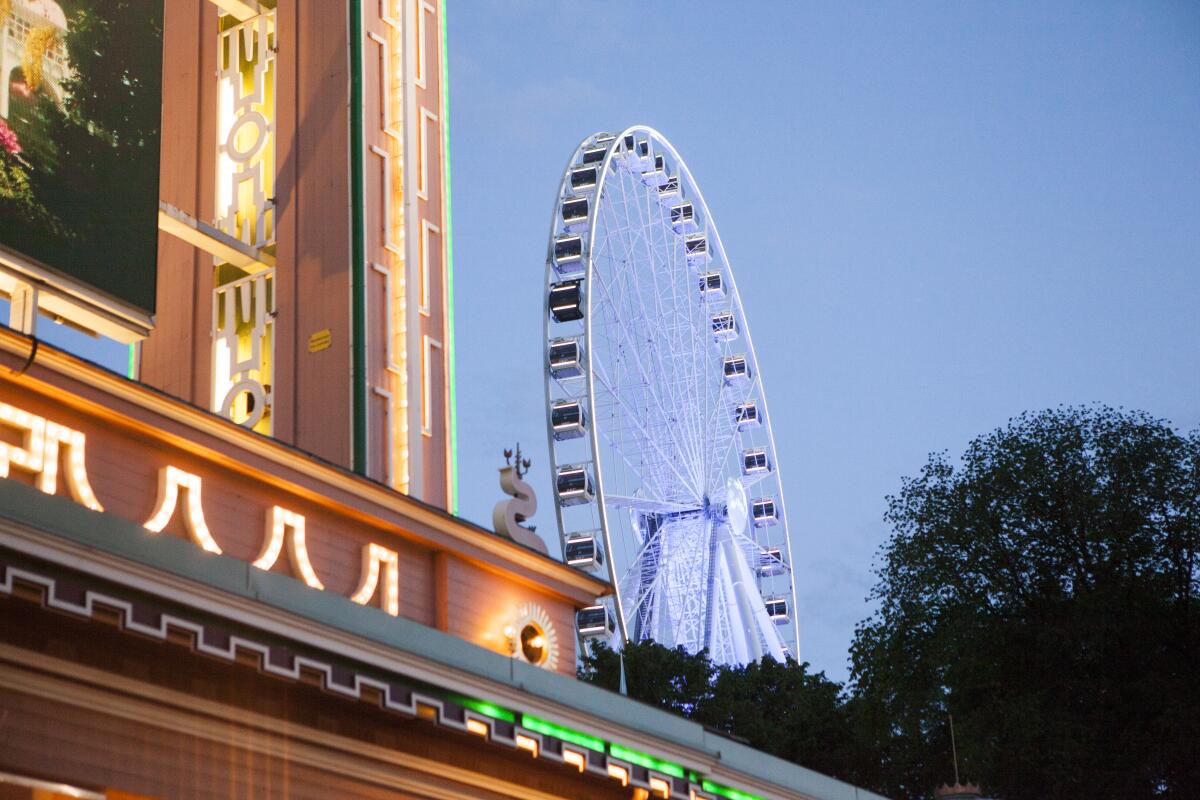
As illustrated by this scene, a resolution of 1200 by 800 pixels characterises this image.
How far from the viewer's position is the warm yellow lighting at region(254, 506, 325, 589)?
16578mm

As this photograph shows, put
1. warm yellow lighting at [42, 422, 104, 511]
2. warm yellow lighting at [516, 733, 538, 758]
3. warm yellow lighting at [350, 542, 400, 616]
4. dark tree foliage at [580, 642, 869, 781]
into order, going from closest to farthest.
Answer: warm yellow lighting at [42, 422, 104, 511], warm yellow lighting at [516, 733, 538, 758], warm yellow lighting at [350, 542, 400, 616], dark tree foliage at [580, 642, 869, 781]

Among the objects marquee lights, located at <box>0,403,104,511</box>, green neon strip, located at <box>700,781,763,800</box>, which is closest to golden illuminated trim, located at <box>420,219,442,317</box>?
green neon strip, located at <box>700,781,763,800</box>

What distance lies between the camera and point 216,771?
12.9 metres

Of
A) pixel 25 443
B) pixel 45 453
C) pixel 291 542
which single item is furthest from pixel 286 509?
pixel 25 443

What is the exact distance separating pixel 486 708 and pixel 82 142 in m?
7.31

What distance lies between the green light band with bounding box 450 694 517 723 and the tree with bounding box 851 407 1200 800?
26.3 m

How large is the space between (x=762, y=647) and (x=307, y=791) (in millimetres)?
35224

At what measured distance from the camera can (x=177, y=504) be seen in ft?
51.4

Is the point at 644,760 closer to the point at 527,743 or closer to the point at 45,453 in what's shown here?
the point at 527,743

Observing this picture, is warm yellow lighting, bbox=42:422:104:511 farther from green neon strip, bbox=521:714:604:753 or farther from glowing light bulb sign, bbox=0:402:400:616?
green neon strip, bbox=521:714:604:753

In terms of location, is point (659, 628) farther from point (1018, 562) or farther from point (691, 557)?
point (1018, 562)

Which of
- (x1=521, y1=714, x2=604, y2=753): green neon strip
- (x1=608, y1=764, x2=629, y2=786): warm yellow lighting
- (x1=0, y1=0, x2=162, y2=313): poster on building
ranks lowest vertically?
(x1=608, y1=764, x2=629, y2=786): warm yellow lighting

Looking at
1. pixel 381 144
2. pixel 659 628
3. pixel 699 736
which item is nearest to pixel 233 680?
pixel 699 736

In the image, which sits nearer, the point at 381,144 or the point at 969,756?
the point at 381,144
